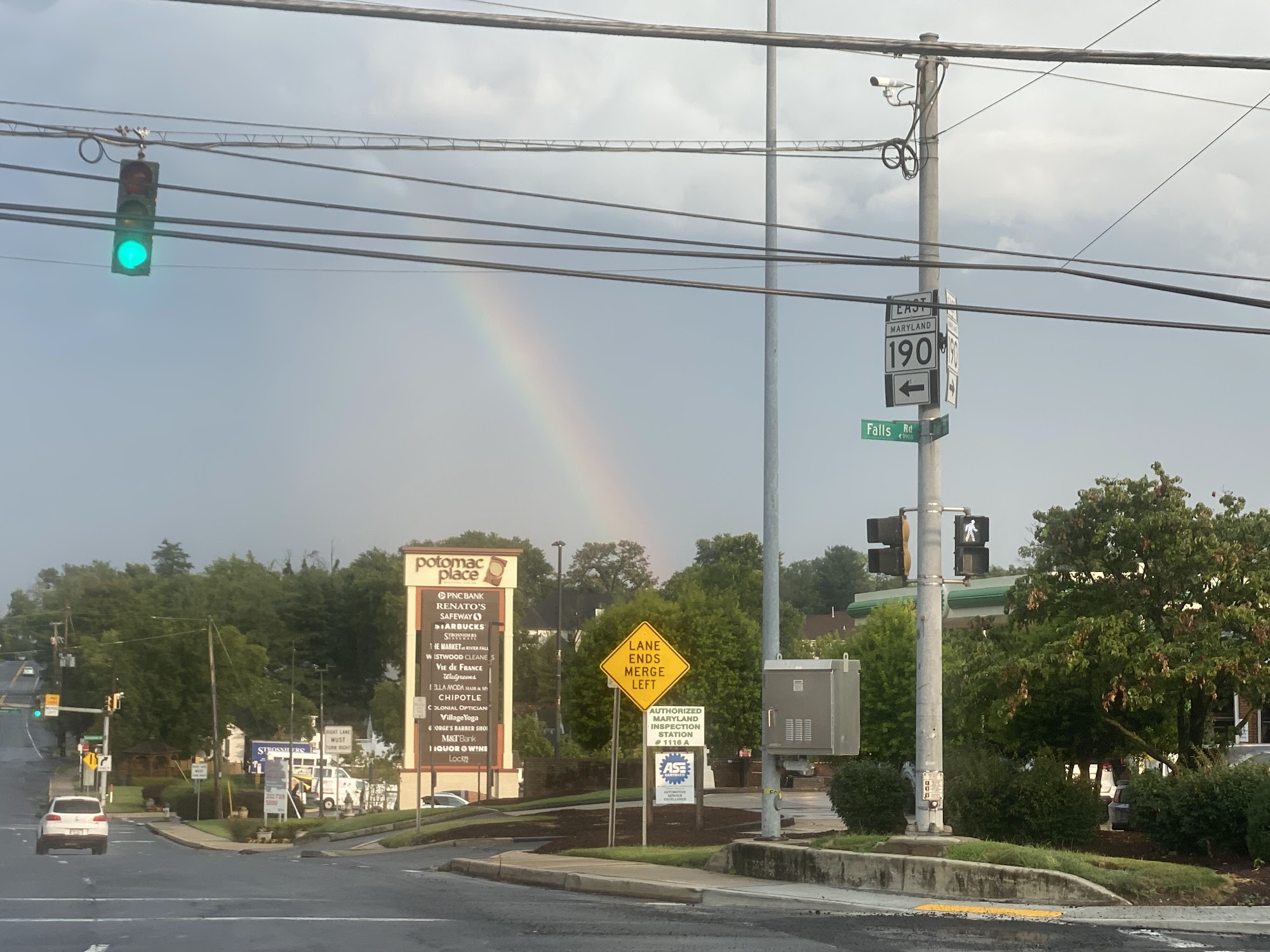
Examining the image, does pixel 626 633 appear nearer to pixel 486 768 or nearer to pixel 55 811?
pixel 486 768

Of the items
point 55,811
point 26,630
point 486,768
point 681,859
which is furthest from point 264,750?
point 26,630

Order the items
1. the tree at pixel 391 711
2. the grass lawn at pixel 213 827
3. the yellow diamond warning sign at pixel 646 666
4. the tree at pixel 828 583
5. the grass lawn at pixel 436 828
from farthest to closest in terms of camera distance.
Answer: the tree at pixel 828 583 < the tree at pixel 391 711 < the grass lawn at pixel 213 827 < the grass lawn at pixel 436 828 < the yellow diamond warning sign at pixel 646 666

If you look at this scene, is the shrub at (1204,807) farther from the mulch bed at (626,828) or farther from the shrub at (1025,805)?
the mulch bed at (626,828)

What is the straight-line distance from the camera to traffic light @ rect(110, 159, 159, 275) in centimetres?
1357

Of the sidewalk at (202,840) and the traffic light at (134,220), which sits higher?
the traffic light at (134,220)

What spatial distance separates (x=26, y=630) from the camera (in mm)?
144000

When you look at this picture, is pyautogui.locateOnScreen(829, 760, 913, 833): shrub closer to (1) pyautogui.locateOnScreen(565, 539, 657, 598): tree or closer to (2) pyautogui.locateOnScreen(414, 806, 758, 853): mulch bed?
(2) pyautogui.locateOnScreen(414, 806, 758, 853): mulch bed

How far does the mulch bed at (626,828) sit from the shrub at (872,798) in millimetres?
4187

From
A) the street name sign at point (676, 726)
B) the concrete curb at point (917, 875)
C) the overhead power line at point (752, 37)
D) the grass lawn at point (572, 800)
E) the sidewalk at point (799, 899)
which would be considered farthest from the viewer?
the grass lawn at point (572, 800)

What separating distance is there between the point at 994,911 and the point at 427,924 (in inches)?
217

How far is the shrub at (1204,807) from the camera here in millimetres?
16500

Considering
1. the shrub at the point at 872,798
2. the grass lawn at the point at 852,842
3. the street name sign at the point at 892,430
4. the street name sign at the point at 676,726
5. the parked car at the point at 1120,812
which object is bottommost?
the parked car at the point at 1120,812

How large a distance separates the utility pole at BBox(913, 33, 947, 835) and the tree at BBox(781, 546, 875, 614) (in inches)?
5435

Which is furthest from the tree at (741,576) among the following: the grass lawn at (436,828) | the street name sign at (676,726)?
the street name sign at (676,726)
